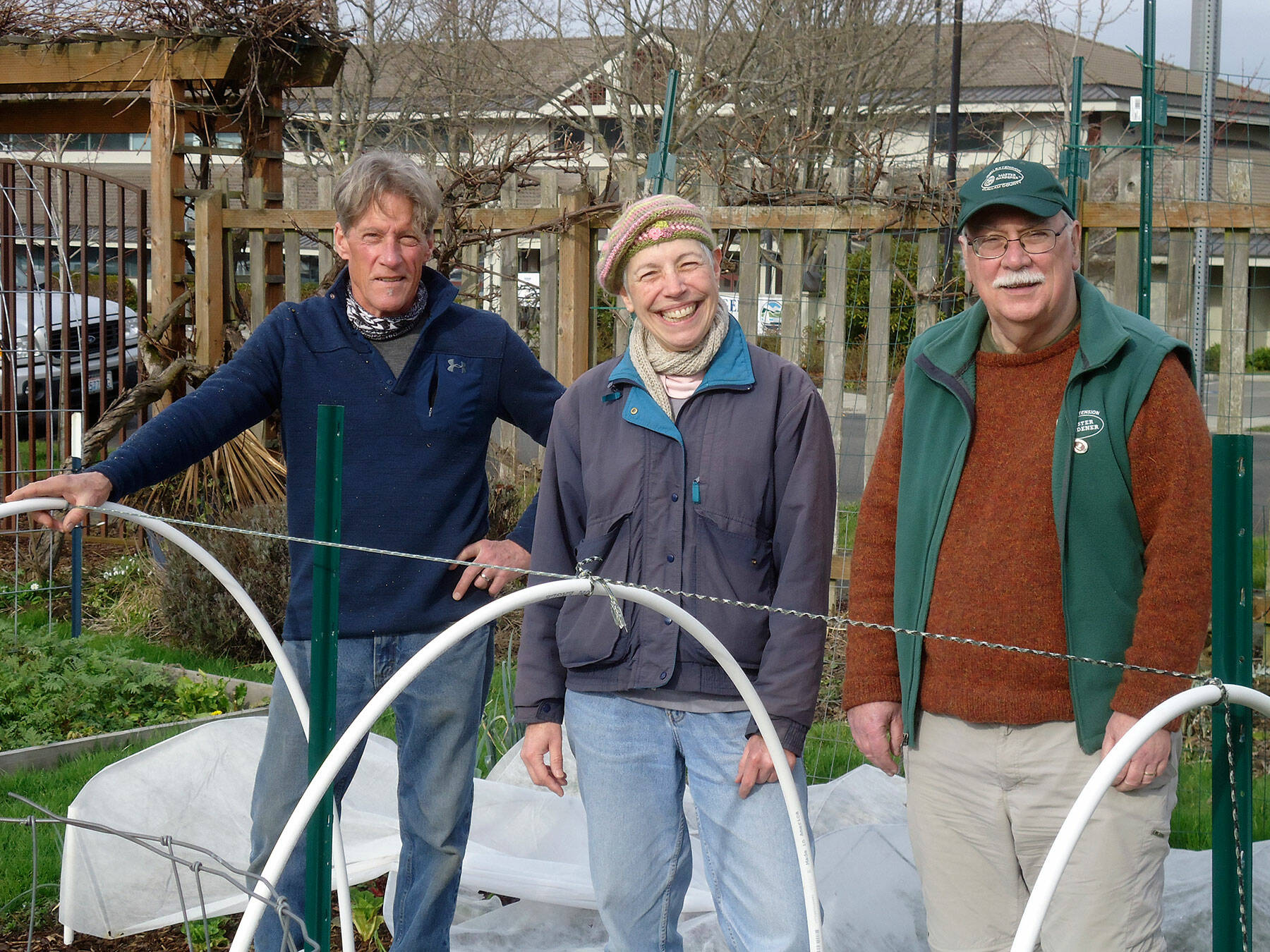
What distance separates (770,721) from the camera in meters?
2.02

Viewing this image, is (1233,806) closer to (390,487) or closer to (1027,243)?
(1027,243)

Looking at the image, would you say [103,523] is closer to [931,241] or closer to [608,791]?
[931,241]

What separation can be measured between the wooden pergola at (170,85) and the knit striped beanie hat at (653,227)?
15.1 feet

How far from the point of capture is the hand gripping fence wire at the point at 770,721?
4.92ft

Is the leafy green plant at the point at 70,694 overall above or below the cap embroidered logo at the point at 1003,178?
below

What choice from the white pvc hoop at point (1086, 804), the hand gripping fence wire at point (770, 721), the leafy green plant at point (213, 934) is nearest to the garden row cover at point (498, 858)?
the leafy green plant at point (213, 934)

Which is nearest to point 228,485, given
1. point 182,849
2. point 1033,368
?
point 182,849

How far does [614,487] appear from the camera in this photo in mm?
2258

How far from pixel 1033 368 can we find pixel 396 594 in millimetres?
1344

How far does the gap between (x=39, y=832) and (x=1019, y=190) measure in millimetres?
3152

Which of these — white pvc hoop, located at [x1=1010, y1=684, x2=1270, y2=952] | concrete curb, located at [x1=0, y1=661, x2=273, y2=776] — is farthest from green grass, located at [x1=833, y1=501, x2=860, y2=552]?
white pvc hoop, located at [x1=1010, y1=684, x2=1270, y2=952]

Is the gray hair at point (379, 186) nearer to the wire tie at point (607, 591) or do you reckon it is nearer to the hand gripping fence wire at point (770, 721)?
the hand gripping fence wire at point (770, 721)

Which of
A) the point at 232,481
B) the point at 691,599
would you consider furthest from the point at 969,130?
the point at 691,599

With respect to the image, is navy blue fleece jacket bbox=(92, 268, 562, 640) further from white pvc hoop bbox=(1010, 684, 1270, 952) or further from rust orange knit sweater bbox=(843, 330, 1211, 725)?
white pvc hoop bbox=(1010, 684, 1270, 952)
